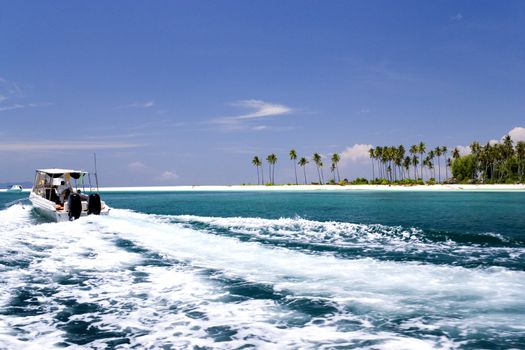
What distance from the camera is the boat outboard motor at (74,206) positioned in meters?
28.8

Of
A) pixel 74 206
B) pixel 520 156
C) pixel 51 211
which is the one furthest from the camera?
pixel 520 156

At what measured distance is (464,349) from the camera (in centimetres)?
747

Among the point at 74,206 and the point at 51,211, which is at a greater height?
the point at 74,206

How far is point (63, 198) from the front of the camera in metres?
33.5

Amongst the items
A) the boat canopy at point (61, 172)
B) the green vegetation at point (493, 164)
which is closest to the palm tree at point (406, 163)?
the green vegetation at point (493, 164)

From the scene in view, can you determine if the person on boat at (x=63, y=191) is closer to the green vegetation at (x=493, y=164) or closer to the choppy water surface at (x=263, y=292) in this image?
the choppy water surface at (x=263, y=292)

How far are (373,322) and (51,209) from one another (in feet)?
88.3

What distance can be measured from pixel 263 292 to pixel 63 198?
1069 inches

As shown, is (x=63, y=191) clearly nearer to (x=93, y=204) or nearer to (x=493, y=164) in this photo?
(x=93, y=204)

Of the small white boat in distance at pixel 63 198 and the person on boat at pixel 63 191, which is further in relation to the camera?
the person on boat at pixel 63 191

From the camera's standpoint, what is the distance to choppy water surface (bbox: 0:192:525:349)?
8.19 metres

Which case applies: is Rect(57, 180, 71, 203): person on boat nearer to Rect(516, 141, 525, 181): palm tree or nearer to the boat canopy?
the boat canopy

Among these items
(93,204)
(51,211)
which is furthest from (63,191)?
(93,204)

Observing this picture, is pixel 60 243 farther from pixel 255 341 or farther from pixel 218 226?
pixel 255 341
